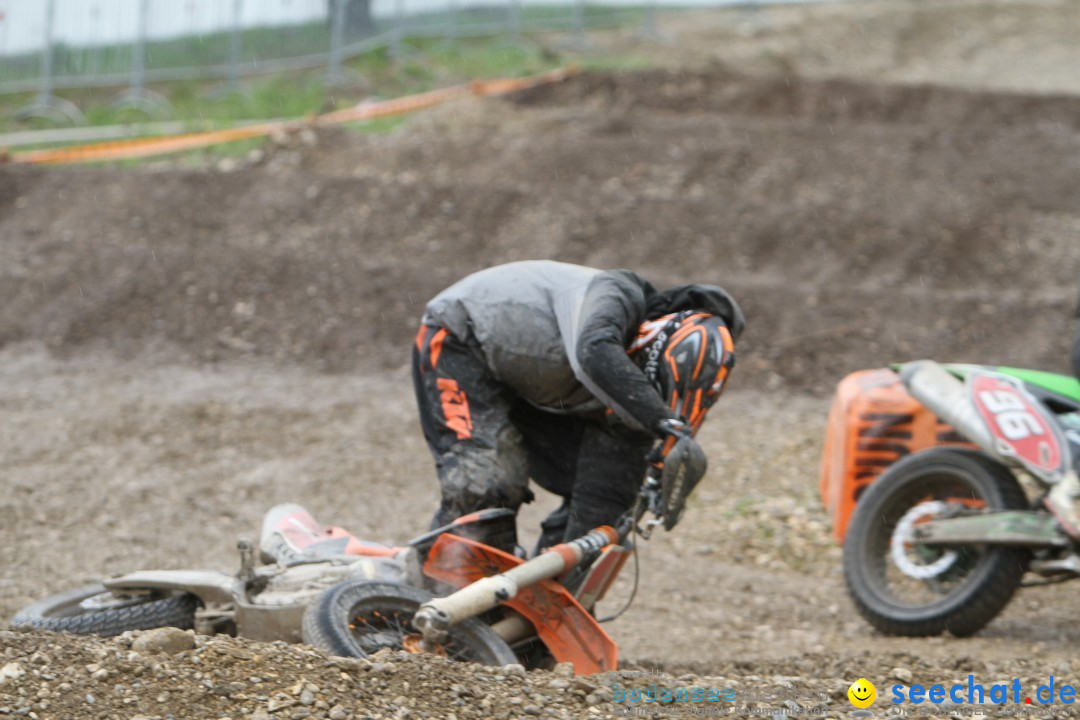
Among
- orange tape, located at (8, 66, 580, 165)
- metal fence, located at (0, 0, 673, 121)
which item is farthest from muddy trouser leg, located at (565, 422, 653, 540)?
metal fence, located at (0, 0, 673, 121)

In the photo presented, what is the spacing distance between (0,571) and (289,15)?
11.3 meters

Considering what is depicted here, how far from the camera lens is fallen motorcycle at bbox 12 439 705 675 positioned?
4125 millimetres

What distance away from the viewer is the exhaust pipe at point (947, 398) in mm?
5180

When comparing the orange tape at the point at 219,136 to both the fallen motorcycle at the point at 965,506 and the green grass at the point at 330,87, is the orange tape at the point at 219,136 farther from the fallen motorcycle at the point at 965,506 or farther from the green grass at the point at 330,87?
the fallen motorcycle at the point at 965,506

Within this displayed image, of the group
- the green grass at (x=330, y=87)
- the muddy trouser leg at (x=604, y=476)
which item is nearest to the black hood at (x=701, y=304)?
the muddy trouser leg at (x=604, y=476)

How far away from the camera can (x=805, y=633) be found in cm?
556

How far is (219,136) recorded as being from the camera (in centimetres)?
1349

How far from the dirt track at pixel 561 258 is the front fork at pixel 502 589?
80 centimetres

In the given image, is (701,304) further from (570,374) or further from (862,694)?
(862,694)

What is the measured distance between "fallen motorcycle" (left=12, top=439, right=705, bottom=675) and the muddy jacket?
0.30 metres

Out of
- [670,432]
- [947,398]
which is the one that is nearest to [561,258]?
[947,398]

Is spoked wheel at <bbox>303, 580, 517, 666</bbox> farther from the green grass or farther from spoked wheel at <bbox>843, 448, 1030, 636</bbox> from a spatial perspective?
the green grass

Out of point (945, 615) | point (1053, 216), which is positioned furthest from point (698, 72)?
point (945, 615)

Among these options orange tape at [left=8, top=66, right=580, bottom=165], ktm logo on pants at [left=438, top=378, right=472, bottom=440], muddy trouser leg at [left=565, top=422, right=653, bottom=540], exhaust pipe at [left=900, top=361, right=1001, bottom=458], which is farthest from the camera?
orange tape at [left=8, top=66, right=580, bottom=165]
